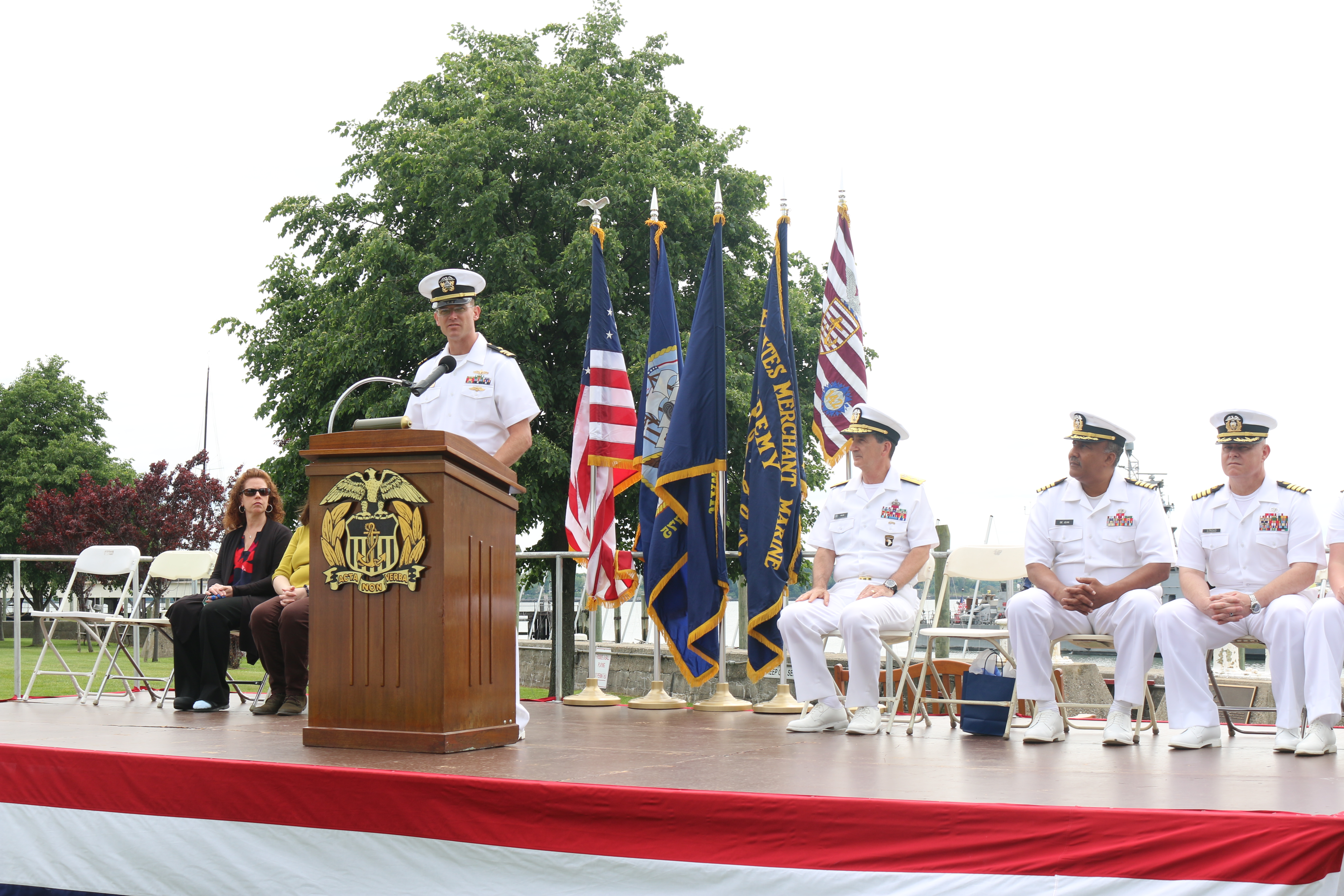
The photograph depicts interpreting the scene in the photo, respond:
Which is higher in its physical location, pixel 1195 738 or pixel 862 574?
pixel 862 574

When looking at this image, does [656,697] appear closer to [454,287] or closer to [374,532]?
[454,287]

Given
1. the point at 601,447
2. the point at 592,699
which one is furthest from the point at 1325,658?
the point at 601,447

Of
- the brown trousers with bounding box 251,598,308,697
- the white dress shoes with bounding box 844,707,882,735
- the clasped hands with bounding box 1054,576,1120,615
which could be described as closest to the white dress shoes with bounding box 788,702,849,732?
the white dress shoes with bounding box 844,707,882,735

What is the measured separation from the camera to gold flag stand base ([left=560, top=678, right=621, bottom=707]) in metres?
6.83

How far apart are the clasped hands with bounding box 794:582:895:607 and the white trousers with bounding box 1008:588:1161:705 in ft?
2.00

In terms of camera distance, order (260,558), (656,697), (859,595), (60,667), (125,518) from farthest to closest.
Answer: (125,518) < (60,667) < (656,697) < (260,558) < (859,595)

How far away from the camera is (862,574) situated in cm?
559

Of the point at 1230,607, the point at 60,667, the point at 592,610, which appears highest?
the point at 1230,607

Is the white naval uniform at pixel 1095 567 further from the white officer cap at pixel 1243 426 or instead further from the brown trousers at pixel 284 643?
the brown trousers at pixel 284 643

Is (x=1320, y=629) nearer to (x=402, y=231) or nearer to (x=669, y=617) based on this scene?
(x=669, y=617)

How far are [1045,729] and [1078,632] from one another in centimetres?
45

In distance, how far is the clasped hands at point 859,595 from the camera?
5309 mm

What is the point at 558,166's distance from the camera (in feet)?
59.4

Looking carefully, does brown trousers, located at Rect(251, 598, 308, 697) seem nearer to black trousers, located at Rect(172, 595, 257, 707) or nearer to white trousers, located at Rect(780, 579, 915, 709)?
black trousers, located at Rect(172, 595, 257, 707)
